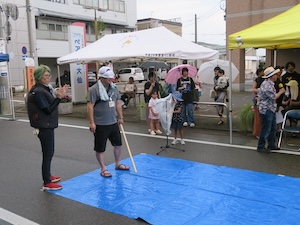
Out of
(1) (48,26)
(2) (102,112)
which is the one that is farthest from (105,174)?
(1) (48,26)

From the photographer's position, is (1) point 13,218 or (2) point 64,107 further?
(2) point 64,107

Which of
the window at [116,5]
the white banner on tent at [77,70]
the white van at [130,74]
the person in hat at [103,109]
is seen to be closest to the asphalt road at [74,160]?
the person in hat at [103,109]

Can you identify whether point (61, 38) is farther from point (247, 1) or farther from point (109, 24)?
point (247, 1)

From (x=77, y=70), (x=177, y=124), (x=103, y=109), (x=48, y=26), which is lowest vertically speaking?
(x=177, y=124)

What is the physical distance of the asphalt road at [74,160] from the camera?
4.16 metres

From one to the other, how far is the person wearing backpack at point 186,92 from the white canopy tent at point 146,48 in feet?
2.78

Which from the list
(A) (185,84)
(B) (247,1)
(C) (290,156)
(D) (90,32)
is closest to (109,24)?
(D) (90,32)

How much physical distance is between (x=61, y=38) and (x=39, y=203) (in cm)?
3362

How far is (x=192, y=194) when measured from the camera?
15.1 ft

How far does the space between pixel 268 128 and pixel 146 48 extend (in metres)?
5.43

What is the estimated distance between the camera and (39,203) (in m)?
4.47

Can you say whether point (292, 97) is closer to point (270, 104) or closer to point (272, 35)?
point (270, 104)

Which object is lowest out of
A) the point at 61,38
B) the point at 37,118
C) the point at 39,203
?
the point at 39,203

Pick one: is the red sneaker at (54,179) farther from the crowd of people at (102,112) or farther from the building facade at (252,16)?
the building facade at (252,16)
